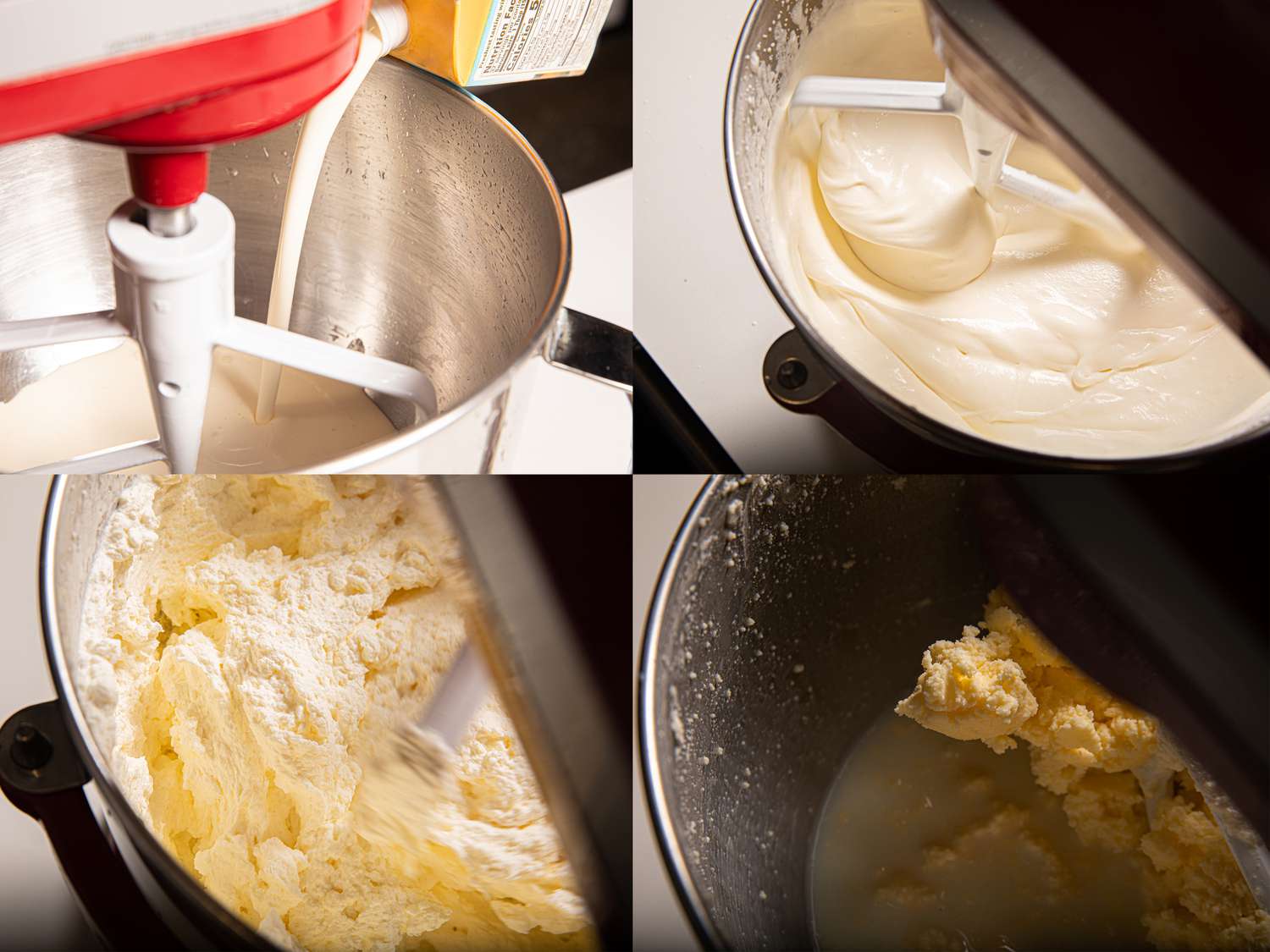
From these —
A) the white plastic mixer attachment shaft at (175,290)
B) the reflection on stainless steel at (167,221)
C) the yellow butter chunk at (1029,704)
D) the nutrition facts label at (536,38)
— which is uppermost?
the nutrition facts label at (536,38)

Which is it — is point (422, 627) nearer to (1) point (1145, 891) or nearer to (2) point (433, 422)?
(2) point (433, 422)

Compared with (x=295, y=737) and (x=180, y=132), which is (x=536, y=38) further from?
(x=295, y=737)

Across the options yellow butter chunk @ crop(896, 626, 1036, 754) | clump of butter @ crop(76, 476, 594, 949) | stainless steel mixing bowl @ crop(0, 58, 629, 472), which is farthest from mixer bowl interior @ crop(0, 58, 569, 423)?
yellow butter chunk @ crop(896, 626, 1036, 754)

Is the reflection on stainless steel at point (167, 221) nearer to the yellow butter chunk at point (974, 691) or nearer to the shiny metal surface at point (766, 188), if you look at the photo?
the shiny metal surface at point (766, 188)

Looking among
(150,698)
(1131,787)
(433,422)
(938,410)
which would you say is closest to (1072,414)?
(938,410)

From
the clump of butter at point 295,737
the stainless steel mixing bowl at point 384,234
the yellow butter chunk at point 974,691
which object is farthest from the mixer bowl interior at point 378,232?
the yellow butter chunk at point 974,691
